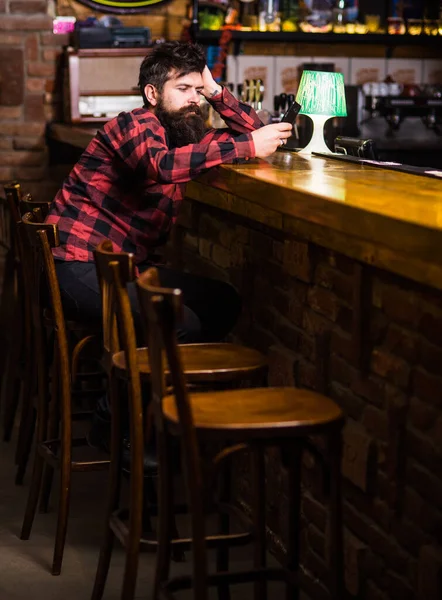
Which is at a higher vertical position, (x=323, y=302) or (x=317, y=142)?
(x=317, y=142)

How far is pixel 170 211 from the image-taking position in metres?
3.70

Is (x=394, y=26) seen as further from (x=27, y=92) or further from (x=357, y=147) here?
(x=357, y=147)

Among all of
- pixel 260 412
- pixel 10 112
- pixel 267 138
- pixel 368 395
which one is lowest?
pixel 368 395

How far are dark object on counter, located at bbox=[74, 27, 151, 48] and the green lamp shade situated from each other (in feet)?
7.85

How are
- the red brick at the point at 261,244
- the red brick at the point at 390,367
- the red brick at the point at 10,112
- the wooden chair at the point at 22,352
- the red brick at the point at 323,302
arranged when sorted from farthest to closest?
the red brick at the point at 10,112 < the wooden chair at the point at 22,352 < the red brick at the point at 261,244 < the red brick at the point at 323,302 < the red brick at the point at 390,367

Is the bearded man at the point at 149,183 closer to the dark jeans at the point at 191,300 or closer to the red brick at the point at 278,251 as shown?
the dark jeans at the point at 191,300

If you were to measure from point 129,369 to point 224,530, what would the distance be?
0.61m

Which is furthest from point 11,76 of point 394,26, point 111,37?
point 394,26

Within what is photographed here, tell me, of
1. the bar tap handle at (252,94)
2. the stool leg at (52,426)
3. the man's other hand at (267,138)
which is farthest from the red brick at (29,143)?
the man's other hand at (267,138)

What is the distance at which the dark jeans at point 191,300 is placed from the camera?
11.2 ft

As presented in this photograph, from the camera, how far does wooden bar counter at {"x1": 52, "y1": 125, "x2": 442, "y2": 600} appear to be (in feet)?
8.18

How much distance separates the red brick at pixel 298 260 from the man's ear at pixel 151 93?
2.36 feet

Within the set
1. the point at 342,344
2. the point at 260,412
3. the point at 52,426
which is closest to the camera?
the point at 260,412

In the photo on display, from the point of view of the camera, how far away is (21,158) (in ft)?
19.7
